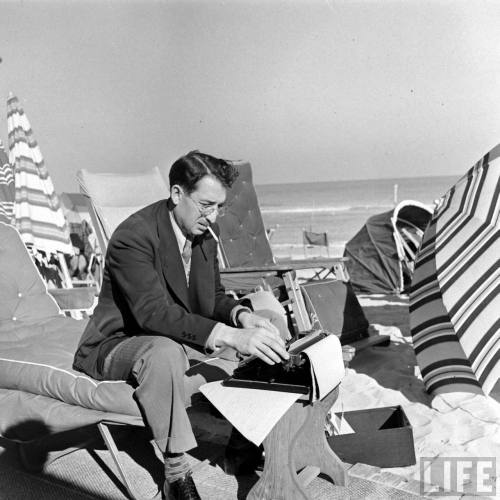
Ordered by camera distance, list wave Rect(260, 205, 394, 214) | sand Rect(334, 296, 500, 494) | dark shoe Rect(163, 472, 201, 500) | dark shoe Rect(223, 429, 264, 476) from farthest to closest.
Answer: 1. wave Rect(260, 205, 394, 214)
2. sand Rect(334, 296, 500, 494)
3. dark shoe Rect(223, 429, 264, 476)
4. dark shoe Rect(163, 472, 201, 500)

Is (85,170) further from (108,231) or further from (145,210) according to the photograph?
(145,210)

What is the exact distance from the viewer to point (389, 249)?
8117mm

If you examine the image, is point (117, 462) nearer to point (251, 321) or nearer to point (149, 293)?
point (149, 293)

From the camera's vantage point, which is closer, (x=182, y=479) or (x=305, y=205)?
(x=182, y=479)

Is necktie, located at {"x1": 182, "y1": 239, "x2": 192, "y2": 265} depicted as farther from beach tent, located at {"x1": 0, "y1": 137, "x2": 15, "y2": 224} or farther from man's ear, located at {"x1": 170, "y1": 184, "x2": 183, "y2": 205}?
beach tent, located at {"x1": 0, "y1": 137, "x2": 15, "y2": 224}

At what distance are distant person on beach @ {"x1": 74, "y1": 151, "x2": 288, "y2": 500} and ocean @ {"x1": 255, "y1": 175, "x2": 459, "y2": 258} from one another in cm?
1676

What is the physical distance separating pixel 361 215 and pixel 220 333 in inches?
1241

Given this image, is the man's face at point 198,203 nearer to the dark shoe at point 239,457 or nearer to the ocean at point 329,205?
the dark shoe at point 239,457

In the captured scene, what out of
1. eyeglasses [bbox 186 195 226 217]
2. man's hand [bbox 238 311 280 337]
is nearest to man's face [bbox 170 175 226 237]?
eyeglasses [bbox 186 195 226 217]

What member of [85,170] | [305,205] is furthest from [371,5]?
[305,205]

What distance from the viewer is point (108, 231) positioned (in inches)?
170

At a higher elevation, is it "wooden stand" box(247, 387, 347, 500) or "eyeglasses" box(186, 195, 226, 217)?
"eyeglasses" box(186, 195, 226, 217)

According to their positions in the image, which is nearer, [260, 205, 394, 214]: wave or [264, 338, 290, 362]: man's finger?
[264, 338, 290, 362]: man's finger

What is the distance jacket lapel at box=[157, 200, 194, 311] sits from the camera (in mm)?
2508
